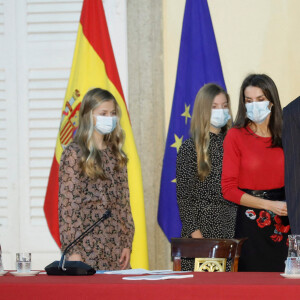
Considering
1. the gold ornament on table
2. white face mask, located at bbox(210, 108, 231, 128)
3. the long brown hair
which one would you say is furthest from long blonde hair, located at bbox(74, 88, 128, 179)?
the gold ornament on table

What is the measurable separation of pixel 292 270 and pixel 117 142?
1.78 m

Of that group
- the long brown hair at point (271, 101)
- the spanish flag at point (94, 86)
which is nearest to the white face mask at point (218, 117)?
the long brown hair at point (271, 101)

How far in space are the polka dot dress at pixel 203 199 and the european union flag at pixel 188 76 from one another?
52cm

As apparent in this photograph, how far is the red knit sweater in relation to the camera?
3.30m

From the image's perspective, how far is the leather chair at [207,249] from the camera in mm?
2852

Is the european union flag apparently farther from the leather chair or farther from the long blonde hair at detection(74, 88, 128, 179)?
the leather chair

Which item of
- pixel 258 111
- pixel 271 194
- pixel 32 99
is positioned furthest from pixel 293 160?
pixel 32 99

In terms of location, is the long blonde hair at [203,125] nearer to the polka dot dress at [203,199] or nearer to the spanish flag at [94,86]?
the polka dot dress at [203,199]

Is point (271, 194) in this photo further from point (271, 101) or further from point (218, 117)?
point (218, 117)

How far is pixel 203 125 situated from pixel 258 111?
1.72 ft

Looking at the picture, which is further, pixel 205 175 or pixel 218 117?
pixel 218 117

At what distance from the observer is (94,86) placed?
175 inches

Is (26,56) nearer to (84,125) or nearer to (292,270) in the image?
(84,125)

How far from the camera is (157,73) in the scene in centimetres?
478
